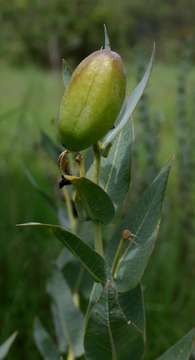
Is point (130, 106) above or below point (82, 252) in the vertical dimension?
above

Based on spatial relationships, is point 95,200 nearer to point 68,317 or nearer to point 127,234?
point 127,234

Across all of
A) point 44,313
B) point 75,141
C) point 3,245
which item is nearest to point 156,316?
point 44,313

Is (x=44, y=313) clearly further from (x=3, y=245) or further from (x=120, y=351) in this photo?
(x=120, y=351)

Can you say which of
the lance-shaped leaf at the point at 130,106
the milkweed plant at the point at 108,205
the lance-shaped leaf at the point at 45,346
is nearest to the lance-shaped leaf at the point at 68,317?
the lance-shaped leaf at the point at 45,346

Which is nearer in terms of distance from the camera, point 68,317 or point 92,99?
point 92,99

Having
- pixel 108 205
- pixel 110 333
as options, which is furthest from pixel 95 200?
pixel 110 333
